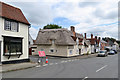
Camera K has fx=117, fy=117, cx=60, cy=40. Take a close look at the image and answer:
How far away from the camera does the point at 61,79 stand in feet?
26.4

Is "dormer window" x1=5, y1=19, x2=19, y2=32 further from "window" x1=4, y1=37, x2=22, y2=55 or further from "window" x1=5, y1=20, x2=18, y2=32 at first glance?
"window" x1=4, y1=37, x2=22, y2=55

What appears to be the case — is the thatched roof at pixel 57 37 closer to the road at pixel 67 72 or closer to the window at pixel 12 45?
the window at pixel 12 45

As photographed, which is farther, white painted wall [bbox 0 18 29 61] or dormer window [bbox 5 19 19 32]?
dormer window [bbox 5 19 19 32]

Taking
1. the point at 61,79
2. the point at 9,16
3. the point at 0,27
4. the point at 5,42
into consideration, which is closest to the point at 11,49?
the point at 5,42

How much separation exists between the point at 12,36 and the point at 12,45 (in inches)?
46.9

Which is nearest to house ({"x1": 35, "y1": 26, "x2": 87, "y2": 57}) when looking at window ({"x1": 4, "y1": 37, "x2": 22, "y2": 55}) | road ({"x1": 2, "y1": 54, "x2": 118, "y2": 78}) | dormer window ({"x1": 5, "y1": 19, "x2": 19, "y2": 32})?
window ({"x1": 4, "y1": 37, "x2": 22, "y2": 55})

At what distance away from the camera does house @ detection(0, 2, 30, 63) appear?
14351mm

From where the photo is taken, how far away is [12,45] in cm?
1527

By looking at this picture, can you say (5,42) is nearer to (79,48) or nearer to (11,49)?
(11,49)

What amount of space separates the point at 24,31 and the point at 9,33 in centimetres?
279

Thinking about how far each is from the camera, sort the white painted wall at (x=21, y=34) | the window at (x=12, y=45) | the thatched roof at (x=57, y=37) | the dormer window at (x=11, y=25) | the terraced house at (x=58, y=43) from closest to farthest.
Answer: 1. the white painted wall at (x=21, y=34)
2. the window at (x=12, y=45)
3. the dormer window at (x=11, y=25)
4. the terraced house at (x=58, y=43)
5. the thatched roof at (x=57, y=37)

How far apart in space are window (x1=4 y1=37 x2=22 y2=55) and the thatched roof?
1353 cm

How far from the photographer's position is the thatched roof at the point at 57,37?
29031 mm

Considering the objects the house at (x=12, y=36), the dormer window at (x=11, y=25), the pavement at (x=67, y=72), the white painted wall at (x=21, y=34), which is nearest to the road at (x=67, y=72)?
A: the pavement at (x=67, y=72)
